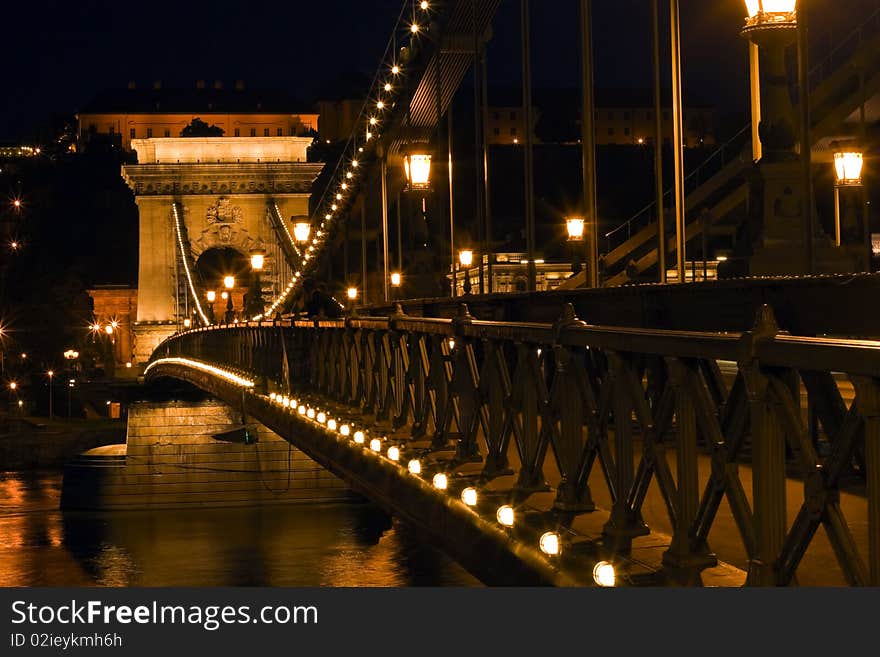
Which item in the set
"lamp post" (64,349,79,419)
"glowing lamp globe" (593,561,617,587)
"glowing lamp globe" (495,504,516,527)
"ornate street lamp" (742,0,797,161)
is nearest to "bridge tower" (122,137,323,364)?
"lamp post" (64,349,79,419)

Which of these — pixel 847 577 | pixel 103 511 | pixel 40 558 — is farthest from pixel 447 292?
pixel 103 511

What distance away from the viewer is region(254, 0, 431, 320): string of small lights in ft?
80.2

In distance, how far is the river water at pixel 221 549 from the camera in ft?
94.4

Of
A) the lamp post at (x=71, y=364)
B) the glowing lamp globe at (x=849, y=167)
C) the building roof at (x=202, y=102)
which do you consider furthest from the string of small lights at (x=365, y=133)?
the building roof at (x=202, y=102)

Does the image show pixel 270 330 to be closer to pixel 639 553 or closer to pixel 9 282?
pixel 639 553

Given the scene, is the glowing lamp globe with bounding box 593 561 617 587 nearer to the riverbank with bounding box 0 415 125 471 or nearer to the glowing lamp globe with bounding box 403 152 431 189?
the glowing lamp globe with bounding box 403 152 431 189

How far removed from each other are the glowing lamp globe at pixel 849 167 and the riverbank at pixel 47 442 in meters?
43.9

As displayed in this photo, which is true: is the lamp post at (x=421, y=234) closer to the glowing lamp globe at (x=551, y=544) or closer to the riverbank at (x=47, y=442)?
the glowing lamp globe at (x=551, y=544)

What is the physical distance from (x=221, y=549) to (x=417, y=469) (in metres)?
23.7

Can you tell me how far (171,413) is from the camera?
41031mm

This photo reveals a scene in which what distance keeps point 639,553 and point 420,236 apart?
15315mm

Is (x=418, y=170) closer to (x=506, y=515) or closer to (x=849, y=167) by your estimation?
(x=849, y=167)

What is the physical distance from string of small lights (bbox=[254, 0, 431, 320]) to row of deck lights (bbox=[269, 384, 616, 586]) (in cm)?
893

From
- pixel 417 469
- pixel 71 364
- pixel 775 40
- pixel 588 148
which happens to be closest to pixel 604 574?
pixel 417 469
